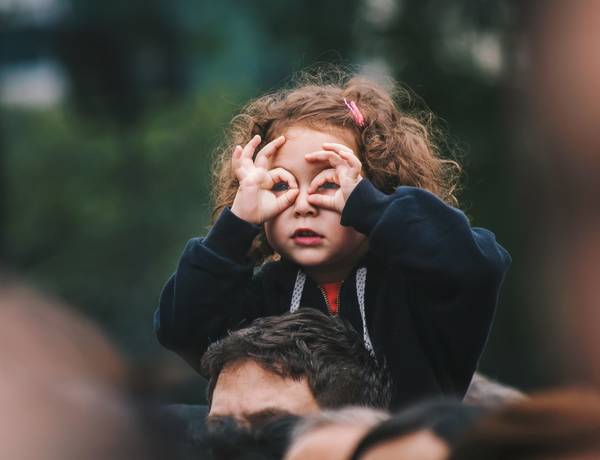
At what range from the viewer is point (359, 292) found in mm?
2189

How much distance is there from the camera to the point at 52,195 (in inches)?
461

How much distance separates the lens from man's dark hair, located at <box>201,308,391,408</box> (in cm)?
176

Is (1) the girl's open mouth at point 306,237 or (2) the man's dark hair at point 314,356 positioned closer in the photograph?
(2) the man's dark hair at point 314,356

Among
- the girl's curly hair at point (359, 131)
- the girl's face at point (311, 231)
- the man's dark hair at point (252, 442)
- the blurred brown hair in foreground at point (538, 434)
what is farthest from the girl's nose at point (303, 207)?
the blurred brown hair in foreground at point (538, 434)

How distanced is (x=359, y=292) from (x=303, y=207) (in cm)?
18

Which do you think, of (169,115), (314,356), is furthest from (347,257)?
(169,115)

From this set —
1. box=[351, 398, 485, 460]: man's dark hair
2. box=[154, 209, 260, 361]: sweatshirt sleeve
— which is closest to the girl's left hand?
box=[154, 209, 260, 361]: sweatshirt sleeve

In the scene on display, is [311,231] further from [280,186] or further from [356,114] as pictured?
[356,114]

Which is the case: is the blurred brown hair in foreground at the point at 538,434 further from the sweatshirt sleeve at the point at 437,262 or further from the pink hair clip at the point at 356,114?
the pink hair clip at the point at 356,114

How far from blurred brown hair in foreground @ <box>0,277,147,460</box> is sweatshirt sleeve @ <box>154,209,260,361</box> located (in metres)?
1.17

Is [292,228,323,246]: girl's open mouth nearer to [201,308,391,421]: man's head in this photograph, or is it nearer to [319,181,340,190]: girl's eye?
[319,181,340,190]: girl's eye

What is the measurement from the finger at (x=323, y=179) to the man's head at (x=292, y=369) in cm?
32

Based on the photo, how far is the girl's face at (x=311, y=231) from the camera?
7.10 ft

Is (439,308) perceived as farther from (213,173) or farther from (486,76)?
(486,76)
